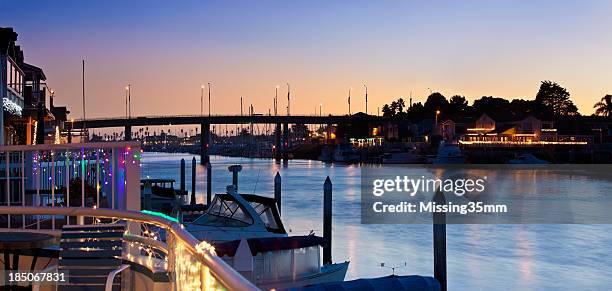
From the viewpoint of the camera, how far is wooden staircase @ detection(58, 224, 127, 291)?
589cm

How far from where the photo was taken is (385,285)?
13.7m

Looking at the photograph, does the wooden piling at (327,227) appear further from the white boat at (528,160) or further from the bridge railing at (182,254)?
the white boat at (528,160)

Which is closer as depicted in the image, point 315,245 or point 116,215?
point 116,215

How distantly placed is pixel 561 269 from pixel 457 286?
233 inches

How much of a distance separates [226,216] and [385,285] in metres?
7.97

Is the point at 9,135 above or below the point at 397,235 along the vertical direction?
above

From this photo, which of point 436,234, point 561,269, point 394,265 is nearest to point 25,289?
point 436,234

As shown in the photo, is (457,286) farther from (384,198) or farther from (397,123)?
(397,123)

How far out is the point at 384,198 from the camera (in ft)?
205

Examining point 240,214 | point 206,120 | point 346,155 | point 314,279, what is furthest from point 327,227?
point 346,155

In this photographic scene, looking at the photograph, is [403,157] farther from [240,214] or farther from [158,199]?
[240,214]

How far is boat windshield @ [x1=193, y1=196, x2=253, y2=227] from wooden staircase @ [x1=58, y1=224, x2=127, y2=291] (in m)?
14.0

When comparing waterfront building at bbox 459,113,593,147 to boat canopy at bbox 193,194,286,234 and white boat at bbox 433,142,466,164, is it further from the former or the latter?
boat canopy at bbox 193,194,286,234

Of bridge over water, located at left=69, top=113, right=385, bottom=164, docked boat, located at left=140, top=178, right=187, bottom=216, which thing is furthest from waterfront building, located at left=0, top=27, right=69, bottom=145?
bridge over water, located at left=69, top=113, right=385, bottom=164
